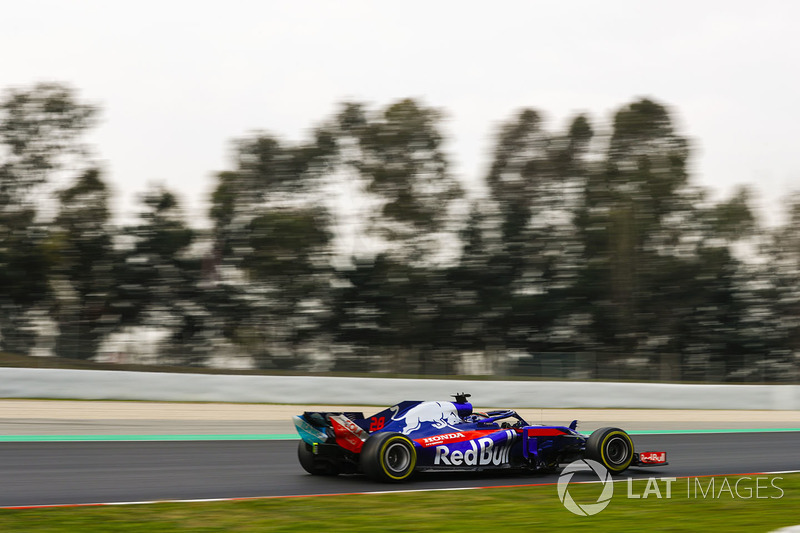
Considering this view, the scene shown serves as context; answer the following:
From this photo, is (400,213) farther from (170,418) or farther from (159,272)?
(170,418)

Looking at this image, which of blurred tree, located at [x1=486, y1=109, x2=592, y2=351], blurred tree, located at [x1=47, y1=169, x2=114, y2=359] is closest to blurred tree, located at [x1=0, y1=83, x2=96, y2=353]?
blurred tree, located at [x1=47, y1=169, x2=114, y2=359]

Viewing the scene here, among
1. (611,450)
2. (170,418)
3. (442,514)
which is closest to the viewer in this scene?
(442,514)

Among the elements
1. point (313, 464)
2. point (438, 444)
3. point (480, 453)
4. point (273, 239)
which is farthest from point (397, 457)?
point (273, 239)

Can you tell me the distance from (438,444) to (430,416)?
1.06 ft

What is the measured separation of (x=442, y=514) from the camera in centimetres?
732

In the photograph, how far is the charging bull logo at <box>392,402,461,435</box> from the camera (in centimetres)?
964

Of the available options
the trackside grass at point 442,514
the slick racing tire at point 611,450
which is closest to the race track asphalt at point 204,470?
the slick racing tire at point 611,450

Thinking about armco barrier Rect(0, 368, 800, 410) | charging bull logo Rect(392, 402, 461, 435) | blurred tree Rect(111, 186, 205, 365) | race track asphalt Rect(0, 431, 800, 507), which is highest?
blurred tree Rect(111, 186, 205, 365)

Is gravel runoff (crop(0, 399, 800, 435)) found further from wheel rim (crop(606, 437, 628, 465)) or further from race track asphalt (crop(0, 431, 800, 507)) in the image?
wheel rim (crop(606, 437, 628, 465))

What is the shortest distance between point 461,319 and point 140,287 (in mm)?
11367

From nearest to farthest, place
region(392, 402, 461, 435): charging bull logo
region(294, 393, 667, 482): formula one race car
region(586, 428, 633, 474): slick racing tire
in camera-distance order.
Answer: region(294, 393, 667, 482): formula one race car → region(392, 402, 461, 435): charging bull logo → region(586, 428, 633, 474): slick racing tire

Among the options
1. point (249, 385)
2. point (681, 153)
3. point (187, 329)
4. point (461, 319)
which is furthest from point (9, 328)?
point (681, 153)

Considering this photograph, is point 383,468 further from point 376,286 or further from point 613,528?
point 376,286

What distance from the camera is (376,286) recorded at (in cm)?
3200
